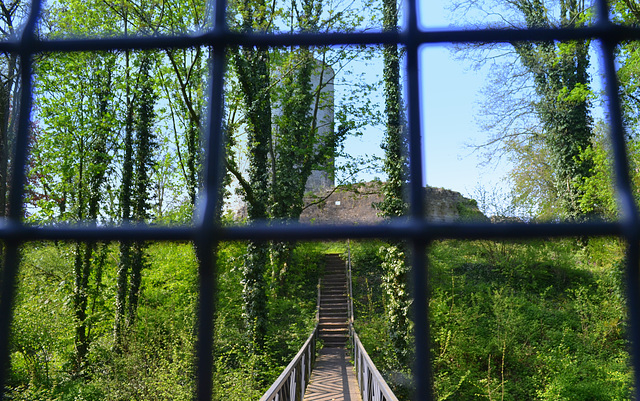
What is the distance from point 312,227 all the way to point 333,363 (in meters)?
8.54

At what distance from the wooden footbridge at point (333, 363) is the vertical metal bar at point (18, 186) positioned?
2843 millimetres

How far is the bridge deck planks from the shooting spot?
5.91 m

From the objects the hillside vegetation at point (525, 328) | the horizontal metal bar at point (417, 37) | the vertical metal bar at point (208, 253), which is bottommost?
the hillside vegetation at point (525, 328)

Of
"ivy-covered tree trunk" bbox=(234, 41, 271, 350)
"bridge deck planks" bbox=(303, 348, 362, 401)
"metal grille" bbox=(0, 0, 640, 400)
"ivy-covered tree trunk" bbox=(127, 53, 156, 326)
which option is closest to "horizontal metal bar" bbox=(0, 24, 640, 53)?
"metal grille" bbox=(0, 0, 640, 400)

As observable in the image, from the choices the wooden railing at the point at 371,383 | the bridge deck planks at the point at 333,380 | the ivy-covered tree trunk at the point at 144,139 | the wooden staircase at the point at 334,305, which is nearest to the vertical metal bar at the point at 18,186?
the wooden railing at the point at 371,383

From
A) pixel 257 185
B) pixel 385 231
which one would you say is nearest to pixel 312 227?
pixel 385 231

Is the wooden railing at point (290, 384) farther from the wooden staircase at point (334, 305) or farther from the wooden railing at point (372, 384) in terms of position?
the wooden staircase at point (334, 305)

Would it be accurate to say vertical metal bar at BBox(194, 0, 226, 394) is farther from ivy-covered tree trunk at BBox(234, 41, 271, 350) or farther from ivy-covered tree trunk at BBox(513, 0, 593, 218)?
ivy-covered tree trunk at BBox(513, 0, 593, 218)

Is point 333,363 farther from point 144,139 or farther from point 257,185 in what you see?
point 144,139

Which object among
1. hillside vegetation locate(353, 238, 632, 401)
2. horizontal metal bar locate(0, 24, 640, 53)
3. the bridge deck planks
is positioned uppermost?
horizontal metal bar locate(0, 24, 640, 53)

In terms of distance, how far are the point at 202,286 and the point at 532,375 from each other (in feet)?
26.5

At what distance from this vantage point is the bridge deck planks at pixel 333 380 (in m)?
5.91

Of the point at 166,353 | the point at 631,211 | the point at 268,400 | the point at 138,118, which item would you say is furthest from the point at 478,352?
the point at 631,211

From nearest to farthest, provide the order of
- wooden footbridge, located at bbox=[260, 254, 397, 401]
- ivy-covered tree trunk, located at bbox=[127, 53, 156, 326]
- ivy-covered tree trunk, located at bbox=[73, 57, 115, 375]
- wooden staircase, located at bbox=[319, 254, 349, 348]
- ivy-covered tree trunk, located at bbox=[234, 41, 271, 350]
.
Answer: wooden footbridge, located at bbox=[260, 254, 397, 401], ivy-covered tree trunk, located at bbox=[234, 41, 271, 350], ivy-covered tree trunk, located at bbox=[73, 57, 115, 375], ivy-covered tree trunk, located at bbox=[127, 53, 156, 326], wooden staircase, located at bbox=[319, 254, 349, 348]
